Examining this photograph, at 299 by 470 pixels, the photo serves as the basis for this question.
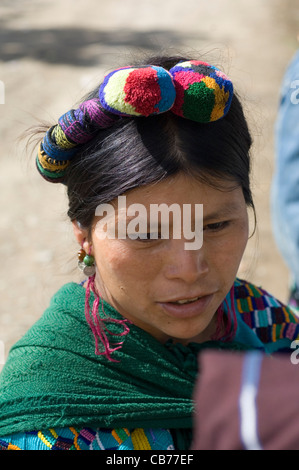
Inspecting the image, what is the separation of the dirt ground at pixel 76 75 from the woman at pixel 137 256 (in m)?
0.50

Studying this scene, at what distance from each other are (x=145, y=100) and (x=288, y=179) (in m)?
0.52

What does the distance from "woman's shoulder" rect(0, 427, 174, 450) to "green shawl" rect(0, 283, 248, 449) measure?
0.08 feet

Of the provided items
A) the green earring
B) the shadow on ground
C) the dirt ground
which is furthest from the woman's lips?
the shadow on ground

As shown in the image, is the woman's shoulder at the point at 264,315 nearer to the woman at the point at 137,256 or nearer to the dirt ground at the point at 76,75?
the woman at the point at 137,256

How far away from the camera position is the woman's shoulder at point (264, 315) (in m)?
2.28

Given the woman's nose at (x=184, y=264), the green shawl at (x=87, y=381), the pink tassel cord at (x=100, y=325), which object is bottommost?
the green shawl at (x=87, y=381)

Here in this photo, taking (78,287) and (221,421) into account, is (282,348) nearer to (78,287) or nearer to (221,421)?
(78,287)

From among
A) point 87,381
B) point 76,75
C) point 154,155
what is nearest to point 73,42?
point 76,75

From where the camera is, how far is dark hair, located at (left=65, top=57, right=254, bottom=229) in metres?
1.79

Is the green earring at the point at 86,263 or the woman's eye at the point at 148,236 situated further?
the green earring at the point at 86,263

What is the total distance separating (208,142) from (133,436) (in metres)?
0.87

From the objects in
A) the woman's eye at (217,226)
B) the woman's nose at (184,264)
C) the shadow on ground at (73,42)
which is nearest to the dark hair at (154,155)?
the woman's eye at (217,226)

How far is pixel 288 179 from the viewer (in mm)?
1947

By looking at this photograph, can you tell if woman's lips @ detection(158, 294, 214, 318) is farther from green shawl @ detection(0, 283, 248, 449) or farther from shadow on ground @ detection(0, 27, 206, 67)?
shadow on ground @ detection(0, 27, 206, 67)
